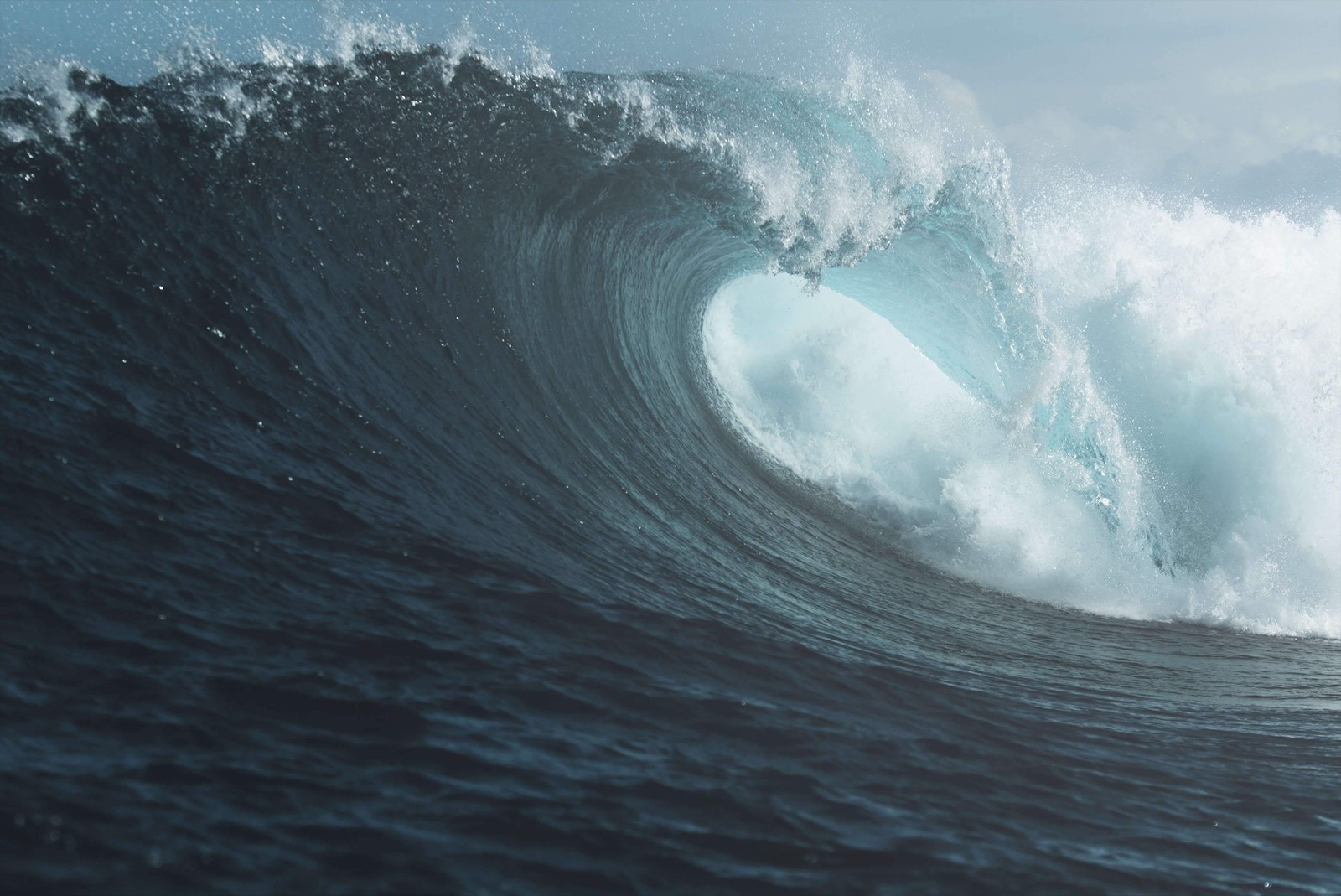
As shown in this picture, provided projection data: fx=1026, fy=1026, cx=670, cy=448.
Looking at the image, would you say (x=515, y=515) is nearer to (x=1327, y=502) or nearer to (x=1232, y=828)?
(x=1232, y=828)

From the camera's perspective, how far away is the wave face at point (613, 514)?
3.38 m

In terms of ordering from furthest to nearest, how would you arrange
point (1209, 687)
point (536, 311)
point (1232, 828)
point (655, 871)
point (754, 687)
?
1. point (536, 311)
2. point (1209, 687)
3. point (754, 687)
4. point (1232, 828)
5. point (655, 871)

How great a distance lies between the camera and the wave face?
3385 millimetres

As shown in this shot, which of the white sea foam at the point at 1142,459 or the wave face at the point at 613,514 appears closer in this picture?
the wave face at the point at 613,514

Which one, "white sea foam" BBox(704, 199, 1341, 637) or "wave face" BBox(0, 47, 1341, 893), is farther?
"white sea foam" BBox(704, 199, 1341, 637)

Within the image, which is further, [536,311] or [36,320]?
[536,311]

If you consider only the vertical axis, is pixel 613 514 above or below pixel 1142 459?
below

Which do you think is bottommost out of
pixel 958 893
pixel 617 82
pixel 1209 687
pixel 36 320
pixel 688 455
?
pixel 958 893

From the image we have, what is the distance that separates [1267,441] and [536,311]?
923 centimetres

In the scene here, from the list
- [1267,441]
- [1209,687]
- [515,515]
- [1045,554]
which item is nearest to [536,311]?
[515,515]

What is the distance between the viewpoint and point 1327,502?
39.6 ft

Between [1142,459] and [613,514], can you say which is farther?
[1142,459]

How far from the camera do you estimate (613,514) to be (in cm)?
754

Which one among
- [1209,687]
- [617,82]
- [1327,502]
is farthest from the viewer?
[617,82]
